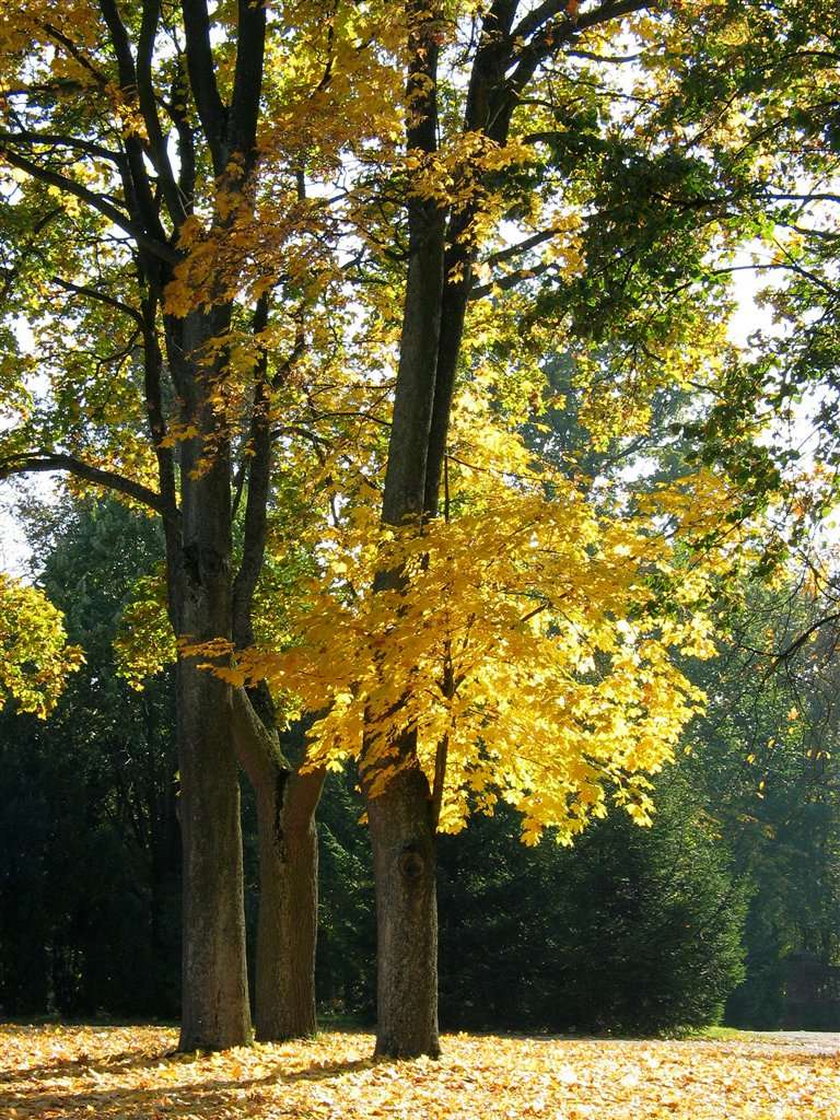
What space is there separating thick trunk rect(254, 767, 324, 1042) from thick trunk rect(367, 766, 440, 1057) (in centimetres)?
265

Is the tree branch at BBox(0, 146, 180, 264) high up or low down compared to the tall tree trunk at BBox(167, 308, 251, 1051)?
up

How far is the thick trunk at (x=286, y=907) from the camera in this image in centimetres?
1202

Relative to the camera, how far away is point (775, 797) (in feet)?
112

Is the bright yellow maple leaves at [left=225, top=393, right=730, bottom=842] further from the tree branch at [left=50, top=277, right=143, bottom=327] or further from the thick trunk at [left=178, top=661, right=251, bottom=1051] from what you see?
the tree branch at [left=50, top=277, right=143, bottom=327]

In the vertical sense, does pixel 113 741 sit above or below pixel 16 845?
above

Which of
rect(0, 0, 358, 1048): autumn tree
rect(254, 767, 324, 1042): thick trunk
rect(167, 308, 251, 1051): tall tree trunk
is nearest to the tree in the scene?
rect(0, 0, 358, 1048): autumn tree

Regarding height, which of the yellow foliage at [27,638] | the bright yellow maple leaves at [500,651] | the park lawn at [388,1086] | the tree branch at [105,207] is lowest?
the park lawn at [388,1086]

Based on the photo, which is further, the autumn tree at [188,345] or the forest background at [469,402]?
the autumn tree at [188,345]

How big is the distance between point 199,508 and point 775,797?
1058 inches

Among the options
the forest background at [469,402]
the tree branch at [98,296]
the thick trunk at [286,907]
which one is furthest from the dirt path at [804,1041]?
the tree branch at [98,296]

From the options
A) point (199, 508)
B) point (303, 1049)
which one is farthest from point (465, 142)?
point (303, 1049)

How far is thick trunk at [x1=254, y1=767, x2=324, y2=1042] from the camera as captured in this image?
1202cm

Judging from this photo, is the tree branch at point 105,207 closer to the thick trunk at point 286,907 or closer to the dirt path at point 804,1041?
the thick trunk at point 286,907

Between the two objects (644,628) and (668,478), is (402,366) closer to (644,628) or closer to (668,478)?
(644,628)
